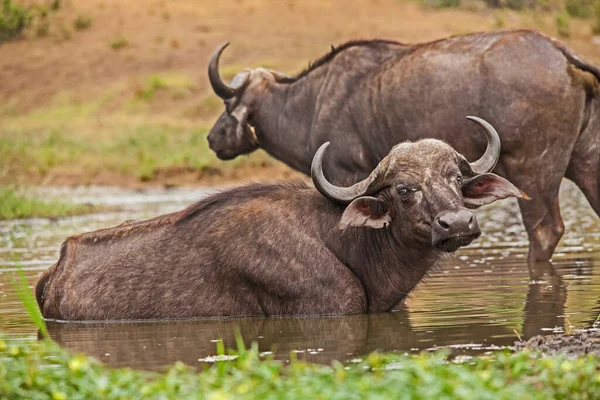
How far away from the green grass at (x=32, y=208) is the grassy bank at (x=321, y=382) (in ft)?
38.4

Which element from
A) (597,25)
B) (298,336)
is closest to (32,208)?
(298,336)

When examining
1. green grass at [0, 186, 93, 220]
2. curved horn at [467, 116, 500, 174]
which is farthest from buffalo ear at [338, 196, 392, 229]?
green grass at [0, 186, 93, 220]

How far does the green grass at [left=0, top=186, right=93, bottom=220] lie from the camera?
17359 millimetres

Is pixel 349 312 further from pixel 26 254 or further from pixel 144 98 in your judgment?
pixel 144 98

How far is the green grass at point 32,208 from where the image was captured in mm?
17359

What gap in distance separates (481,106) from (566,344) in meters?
4.24

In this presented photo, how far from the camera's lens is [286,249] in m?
8.60

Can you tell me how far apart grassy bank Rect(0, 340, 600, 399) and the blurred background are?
15859 mm

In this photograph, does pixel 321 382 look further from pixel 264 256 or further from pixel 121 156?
pixel 121 156

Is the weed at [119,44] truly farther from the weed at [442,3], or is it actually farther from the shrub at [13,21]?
the weed at [442,3]

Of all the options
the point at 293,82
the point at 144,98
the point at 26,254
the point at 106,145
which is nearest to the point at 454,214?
the point at 293,82

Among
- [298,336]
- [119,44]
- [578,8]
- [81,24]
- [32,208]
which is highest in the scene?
[298,336]

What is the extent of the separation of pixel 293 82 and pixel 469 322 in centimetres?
560

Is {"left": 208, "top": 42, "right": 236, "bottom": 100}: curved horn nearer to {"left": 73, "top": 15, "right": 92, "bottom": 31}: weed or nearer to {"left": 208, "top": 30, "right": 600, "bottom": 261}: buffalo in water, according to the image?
{"left": 208, "top": 30, "right": 600, "bottom": 261}: buffalo in water
